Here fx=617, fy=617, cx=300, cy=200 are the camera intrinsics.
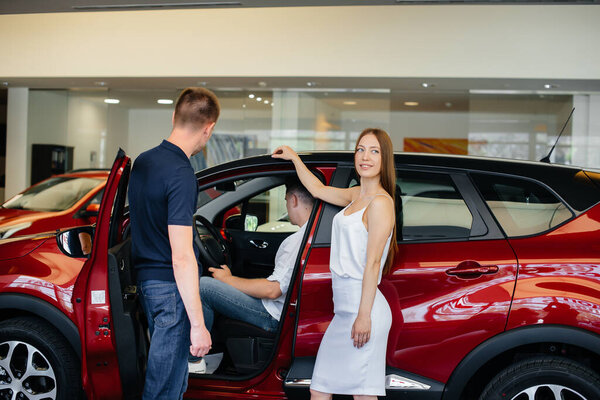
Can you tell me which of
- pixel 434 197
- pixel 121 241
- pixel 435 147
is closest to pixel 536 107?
pixel 435 147

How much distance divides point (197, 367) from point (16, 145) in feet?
34.8

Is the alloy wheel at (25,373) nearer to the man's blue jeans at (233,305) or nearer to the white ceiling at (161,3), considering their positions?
the man's blue jeans at (233,305)

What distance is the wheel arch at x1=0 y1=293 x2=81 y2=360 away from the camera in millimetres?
2812

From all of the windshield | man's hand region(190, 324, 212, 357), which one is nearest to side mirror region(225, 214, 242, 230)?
man's hand region(190, 324, 212, 357)

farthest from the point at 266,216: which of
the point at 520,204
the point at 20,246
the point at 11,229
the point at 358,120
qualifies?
the point at 358,120

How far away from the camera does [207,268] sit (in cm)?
345

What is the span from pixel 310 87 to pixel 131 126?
3.63 meters

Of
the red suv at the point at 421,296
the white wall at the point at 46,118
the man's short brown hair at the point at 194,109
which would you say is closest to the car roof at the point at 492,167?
the red suv at the point at 421,296

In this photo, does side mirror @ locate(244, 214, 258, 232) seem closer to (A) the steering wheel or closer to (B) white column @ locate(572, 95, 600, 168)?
(A) the steering wheel

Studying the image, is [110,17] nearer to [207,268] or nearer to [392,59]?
[392,59]

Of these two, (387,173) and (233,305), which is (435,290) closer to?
(387,173)

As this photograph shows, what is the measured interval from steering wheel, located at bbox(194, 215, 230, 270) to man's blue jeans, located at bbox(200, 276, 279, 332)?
127 mm

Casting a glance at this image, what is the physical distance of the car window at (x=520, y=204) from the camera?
9.02 feet

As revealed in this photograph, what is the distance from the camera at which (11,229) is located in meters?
6.18
